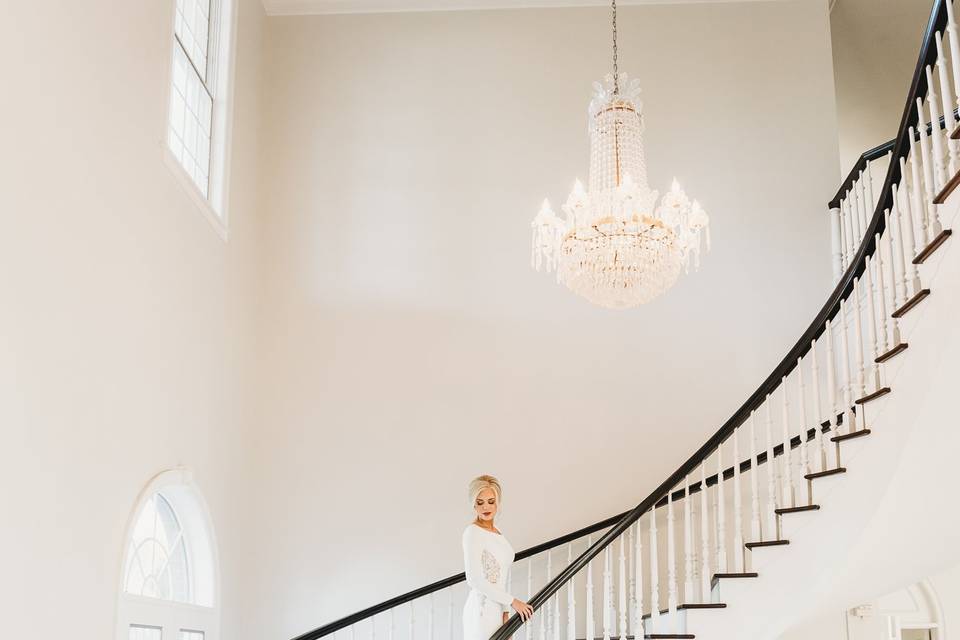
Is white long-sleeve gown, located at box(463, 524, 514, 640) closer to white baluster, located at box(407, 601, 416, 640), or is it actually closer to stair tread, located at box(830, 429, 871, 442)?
stair tread, located at box(830, 429, 871, 442)

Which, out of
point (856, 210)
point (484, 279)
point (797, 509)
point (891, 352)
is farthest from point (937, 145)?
point (484, 279)

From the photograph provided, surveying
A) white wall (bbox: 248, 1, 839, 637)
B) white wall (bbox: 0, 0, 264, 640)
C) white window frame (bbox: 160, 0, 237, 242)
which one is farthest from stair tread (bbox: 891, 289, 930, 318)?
white window frame (bbox: 160, 0, 237, 242)

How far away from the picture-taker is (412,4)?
8789mm

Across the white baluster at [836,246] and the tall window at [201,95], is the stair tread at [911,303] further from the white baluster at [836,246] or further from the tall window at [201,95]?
the tall window at [201,95]

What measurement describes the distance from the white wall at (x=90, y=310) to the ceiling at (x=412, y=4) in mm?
2455

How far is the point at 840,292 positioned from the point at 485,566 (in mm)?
2267

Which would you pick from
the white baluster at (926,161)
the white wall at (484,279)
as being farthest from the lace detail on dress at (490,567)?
the white baluster at (926,161)

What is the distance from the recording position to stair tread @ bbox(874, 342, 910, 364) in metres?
4.54

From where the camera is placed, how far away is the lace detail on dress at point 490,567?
5.39m

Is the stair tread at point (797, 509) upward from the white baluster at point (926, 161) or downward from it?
downward

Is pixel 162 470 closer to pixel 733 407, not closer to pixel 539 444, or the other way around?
pixel 539 444

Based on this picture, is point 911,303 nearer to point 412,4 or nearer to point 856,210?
Result: point 856,210

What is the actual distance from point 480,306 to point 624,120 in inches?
101

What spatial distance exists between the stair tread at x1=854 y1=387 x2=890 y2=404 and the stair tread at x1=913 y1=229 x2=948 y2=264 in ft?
2.06
